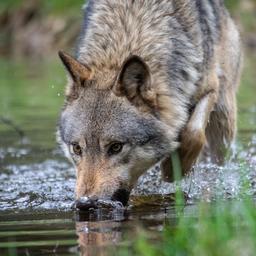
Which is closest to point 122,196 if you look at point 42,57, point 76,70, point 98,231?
point 98,231

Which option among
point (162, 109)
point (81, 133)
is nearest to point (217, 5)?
point (162, 109)

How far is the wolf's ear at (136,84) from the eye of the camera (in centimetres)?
527

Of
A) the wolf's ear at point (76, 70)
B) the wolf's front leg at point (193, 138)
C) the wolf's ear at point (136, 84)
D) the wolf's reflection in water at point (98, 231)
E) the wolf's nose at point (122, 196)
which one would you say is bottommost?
the wolf's reflection in water at point (98, 231)

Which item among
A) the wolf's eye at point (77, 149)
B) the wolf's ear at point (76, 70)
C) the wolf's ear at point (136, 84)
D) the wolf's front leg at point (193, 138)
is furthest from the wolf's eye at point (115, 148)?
the wolf's front leg at point (193, 138)

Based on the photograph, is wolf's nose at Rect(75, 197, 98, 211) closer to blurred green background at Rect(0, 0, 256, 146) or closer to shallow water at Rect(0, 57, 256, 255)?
shallow water at Rect(0, 57, 256, 255)

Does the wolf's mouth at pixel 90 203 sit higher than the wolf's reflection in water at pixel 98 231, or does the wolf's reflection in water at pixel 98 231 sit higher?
the wolf's mouth at pixel 90 203

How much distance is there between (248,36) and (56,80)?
7.33m

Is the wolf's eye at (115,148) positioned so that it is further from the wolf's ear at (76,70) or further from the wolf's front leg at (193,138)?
the wolf's front leg at (193,138)

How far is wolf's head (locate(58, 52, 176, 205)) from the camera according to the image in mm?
5129

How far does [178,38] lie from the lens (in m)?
6.08

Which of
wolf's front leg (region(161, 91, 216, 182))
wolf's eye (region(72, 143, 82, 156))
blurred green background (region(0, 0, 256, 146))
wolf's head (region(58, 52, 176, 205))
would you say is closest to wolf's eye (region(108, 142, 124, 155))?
wolf's head (region(58, 52, 176, 205))

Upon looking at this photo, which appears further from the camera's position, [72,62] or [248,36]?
[248,36]

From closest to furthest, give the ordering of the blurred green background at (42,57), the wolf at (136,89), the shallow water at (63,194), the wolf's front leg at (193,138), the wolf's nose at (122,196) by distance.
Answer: the shallow water at (63,194) → the wolf's nose at (122,196) → the wolf at (136,89) → the wolf's front leg at (193,138) → the blurred green background at (42,57)

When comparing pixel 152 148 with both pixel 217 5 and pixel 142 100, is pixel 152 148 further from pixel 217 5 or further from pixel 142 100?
pixel 217 5
